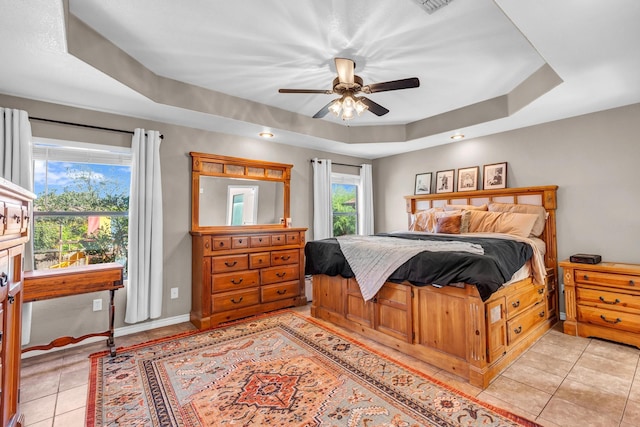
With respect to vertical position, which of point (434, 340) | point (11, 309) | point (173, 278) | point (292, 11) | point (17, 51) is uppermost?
point (292, 11)

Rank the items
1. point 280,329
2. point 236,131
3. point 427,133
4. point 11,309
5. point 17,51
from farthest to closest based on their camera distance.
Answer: point 427,133, point 236,131, point 280,329, point 17,51, point 11,309

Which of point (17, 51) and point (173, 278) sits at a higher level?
point (17, 51)

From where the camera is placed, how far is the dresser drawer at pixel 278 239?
3963mm

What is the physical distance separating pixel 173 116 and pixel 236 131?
0.82 metres

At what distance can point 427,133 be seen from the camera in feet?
14.4

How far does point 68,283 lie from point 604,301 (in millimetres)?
4942

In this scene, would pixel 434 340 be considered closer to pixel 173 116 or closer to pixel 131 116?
pixel 173 116

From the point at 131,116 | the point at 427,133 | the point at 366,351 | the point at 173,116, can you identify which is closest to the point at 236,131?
the point at 173,116

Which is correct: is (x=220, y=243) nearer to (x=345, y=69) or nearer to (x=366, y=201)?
(x=345, y=69)

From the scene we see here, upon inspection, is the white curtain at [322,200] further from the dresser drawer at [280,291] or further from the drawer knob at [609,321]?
the drawer knob at [609,321]

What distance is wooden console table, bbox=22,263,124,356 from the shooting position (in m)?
2.34

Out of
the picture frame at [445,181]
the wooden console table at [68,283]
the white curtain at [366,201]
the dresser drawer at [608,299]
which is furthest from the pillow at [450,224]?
the wooden console table at [68,283]

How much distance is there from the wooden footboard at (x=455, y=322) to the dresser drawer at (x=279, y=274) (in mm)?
1015

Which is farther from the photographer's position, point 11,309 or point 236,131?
point 236,131
